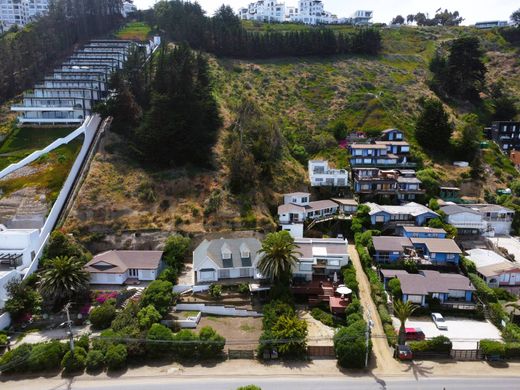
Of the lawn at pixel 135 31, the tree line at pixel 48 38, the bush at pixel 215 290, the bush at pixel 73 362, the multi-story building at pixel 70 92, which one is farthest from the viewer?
the lawn at pixel 135 31

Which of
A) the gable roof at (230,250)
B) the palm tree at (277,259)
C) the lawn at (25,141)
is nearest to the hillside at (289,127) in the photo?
the gable roof at (230,250)

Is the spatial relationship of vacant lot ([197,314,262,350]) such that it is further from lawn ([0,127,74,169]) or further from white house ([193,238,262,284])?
lawn ([0,127,74,169])

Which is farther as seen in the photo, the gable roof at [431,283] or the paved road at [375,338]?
the gable roof at [431,283]

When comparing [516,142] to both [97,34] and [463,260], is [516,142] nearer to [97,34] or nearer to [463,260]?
[463,260]

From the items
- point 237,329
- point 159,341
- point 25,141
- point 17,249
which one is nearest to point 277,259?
point 237,329

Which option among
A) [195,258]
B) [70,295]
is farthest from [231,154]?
[70,295]

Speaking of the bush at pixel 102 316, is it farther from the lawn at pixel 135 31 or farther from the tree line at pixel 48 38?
the lawn at pixel 135 31

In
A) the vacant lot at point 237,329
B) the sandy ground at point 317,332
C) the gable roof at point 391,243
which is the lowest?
the vacant lot at point 237,329
